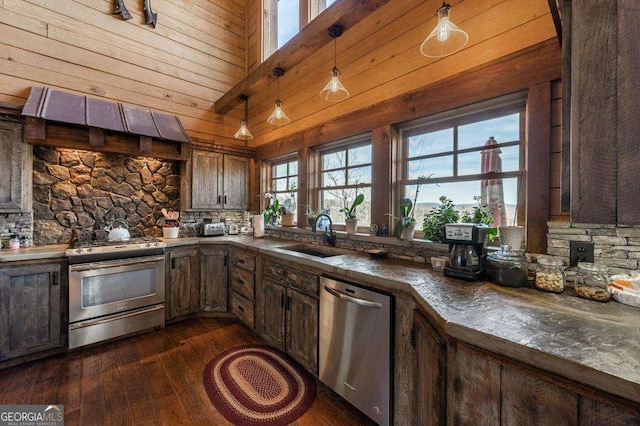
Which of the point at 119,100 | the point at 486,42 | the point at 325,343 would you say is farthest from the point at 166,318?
the point at 486,42

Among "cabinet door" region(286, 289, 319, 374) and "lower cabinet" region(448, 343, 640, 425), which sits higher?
"lower cabinet" region(448, 343, 640, 425)

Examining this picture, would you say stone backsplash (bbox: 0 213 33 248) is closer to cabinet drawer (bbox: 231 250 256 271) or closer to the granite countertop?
cabinet drawer (bbox: 231 250 256 271)

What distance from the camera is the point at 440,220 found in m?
1.92

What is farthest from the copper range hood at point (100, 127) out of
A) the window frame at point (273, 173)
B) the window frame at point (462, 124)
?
the window frame at point (462, 124)

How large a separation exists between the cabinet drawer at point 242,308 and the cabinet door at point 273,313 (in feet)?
0.94

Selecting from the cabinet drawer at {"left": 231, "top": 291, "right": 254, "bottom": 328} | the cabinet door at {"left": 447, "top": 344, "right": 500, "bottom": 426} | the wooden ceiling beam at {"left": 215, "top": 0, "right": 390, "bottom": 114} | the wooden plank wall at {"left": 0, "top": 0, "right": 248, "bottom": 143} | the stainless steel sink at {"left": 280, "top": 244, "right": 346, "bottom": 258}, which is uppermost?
the wooden plank wall at {"left": 0, "top": 0, "right": 248, "bottom": 143}

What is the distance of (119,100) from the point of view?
3301 mm

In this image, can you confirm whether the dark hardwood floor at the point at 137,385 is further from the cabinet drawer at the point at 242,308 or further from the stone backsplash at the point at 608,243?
the stone backsplash at the point at 608,243

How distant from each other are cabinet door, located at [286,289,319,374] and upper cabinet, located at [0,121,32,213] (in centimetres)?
288

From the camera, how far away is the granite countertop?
71 centimetres

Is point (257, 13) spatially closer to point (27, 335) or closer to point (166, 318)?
point (166, 318)

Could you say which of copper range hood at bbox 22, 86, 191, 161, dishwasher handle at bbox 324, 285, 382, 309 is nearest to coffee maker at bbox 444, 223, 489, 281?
dishwasher handle at bbox 324, 285, 382, 309

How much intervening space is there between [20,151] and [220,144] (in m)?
2.02

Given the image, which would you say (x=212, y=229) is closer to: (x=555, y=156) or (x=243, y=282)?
(x=243, y=282)
